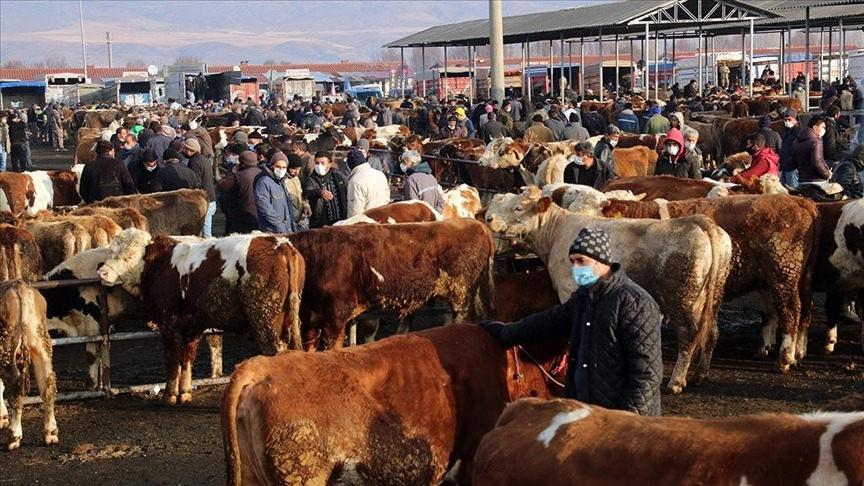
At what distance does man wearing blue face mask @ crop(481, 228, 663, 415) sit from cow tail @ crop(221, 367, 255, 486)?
5.19 feet

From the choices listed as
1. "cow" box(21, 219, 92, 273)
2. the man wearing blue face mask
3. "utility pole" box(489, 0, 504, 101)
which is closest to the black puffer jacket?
the man wearing blue face mask

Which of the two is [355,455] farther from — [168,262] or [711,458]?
[168,262]

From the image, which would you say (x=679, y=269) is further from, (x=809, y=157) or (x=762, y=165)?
(x=809, y=157)

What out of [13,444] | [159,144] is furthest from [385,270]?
[159,144]

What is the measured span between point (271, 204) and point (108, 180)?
4.46 meters

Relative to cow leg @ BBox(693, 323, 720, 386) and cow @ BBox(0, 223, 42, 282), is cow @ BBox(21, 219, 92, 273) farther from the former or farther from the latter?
cow leg @ BBox(693, 323, 720, 386)

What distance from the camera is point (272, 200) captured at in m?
12.0

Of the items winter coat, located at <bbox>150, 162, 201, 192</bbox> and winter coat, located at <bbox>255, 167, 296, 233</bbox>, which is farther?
winter coat, located at <bbox>150, 162, 201, 192</bbox>

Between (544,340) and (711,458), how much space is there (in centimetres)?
196

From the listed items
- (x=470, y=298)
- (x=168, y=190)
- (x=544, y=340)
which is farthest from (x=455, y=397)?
(x=168, y=190)

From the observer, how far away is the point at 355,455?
5.38 meters

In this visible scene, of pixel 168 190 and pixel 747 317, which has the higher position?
pixel 168 190

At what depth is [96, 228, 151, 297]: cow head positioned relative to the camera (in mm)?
9727

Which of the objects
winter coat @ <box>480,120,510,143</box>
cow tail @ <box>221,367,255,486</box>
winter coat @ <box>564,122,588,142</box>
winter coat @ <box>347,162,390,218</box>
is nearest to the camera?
cow tail @ <box>221,367,255,486</box>
